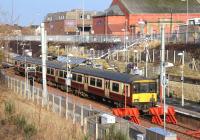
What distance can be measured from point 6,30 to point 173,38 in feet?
104

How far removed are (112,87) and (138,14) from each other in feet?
199

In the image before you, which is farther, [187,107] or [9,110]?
[187,107]

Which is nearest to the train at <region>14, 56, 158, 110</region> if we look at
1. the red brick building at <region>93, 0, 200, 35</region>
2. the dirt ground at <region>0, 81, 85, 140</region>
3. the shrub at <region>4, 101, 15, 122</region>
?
the dirt ground at <region>0, 81, 85, 140</region>

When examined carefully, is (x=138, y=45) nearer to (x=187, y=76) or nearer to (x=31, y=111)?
(x=187, y=76)

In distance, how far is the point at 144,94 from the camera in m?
32.5

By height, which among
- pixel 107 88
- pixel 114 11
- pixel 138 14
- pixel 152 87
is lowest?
pixel 107 88

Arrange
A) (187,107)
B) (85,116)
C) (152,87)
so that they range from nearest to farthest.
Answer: (85,116) < (152,87) < (187,107)

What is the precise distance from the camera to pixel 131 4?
97.0 metres

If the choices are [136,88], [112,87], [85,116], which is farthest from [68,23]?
[85,116]

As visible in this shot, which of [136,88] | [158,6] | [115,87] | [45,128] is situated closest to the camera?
[45,128]

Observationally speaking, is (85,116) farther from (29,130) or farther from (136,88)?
(136,88)

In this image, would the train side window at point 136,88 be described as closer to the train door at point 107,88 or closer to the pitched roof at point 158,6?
the train door at point 107,88

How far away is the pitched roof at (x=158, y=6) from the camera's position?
95.1 metres

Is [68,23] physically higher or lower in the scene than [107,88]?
higher
